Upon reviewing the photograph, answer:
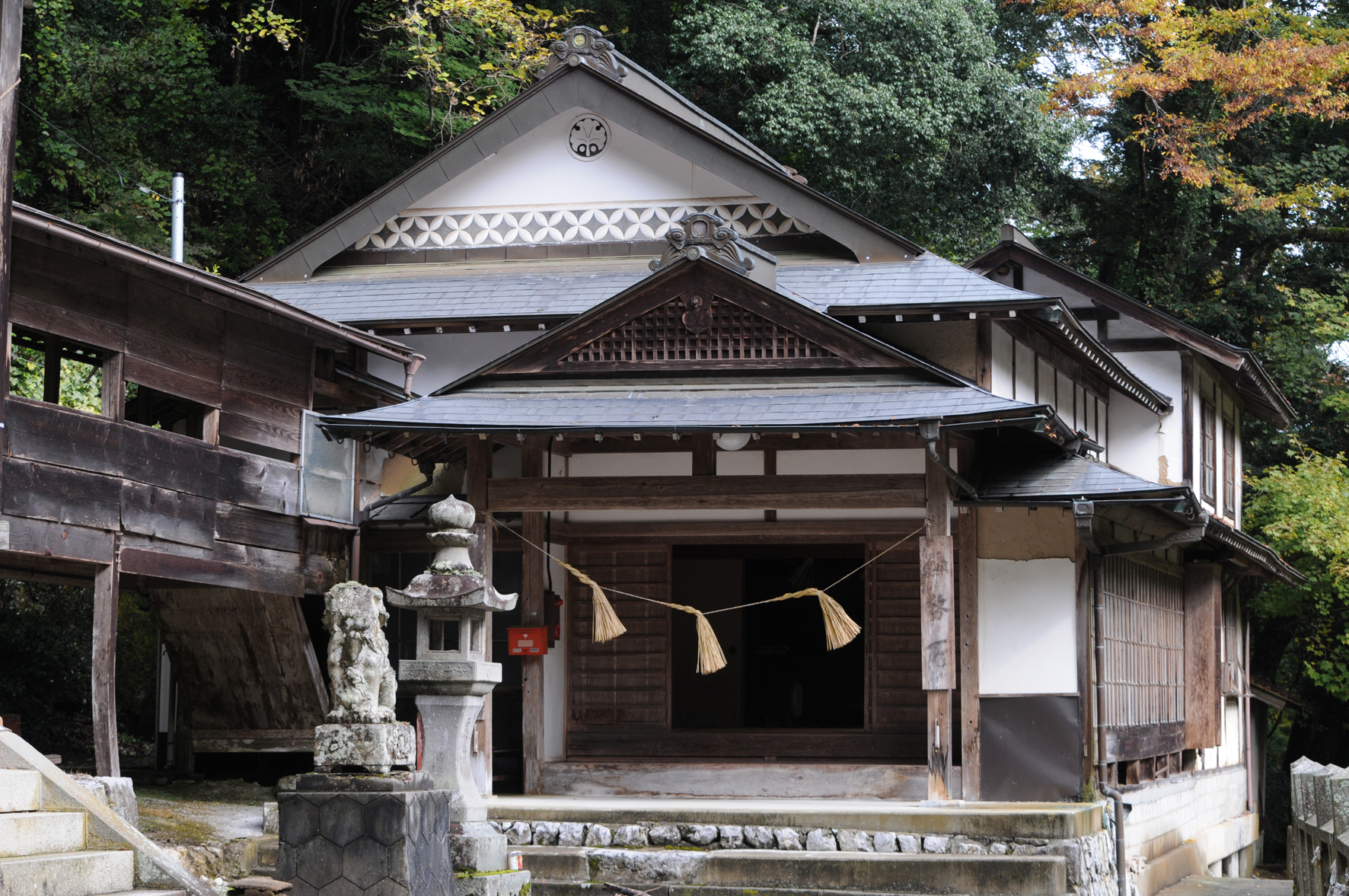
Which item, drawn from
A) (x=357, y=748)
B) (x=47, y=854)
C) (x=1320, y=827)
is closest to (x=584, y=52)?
(x=357, y=748)

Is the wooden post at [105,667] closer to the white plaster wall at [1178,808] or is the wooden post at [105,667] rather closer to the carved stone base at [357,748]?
the carved stone base at [357,748]

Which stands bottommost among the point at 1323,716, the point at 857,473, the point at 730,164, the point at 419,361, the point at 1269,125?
the point at 1323,716

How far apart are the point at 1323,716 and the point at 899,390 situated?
2007cm

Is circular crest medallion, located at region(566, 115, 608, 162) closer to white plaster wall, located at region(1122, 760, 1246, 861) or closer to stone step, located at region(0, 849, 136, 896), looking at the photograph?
white plaster wall, located at region(1122, 760, 1246, 861)

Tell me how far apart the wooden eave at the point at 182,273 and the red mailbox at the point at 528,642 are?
127 inches

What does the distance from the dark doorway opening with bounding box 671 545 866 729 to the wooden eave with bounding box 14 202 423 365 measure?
5136mm

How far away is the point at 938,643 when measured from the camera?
495 inches

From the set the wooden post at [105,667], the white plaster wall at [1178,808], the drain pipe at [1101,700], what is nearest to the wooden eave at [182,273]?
the wooden post at [105,667]

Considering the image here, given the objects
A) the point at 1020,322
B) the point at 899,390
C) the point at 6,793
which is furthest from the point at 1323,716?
the point at 6,793

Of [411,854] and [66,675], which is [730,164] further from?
[66,675]

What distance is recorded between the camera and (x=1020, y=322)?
14.9 m

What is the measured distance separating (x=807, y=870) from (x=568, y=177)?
8.97m

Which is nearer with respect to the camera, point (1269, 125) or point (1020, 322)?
point (1020, 322)

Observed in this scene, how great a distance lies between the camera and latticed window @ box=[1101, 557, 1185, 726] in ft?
49.6
